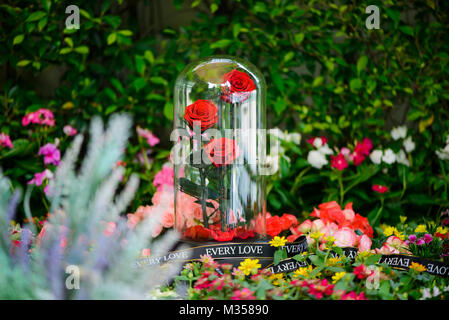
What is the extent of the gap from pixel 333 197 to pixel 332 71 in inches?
24.4

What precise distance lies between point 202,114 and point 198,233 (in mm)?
335

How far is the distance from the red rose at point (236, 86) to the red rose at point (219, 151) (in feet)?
0.44

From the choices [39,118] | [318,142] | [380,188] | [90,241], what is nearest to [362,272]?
[90,241]

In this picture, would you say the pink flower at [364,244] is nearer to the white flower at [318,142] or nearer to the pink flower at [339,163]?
the pink flower at [339,163]

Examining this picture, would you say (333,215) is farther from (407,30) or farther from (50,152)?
(50,152)

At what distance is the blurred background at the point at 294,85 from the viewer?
180 cm

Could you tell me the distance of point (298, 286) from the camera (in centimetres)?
84

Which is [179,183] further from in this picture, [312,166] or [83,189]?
[312,166]

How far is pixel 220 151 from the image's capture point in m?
1.13

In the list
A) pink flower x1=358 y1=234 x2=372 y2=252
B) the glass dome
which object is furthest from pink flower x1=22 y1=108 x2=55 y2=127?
pink flower x1=358 y1=234 x2=372 y2=252

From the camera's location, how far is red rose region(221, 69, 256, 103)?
3.84ft

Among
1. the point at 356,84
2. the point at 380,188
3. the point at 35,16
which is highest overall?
the point at 35,16

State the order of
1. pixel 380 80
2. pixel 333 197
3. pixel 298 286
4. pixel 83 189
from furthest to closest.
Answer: pixel 380 80 < pixel 333 197 < pixel 298 286 < pixel 83 189

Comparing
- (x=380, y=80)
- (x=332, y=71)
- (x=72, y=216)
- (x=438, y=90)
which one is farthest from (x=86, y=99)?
(x=438, y=90)
